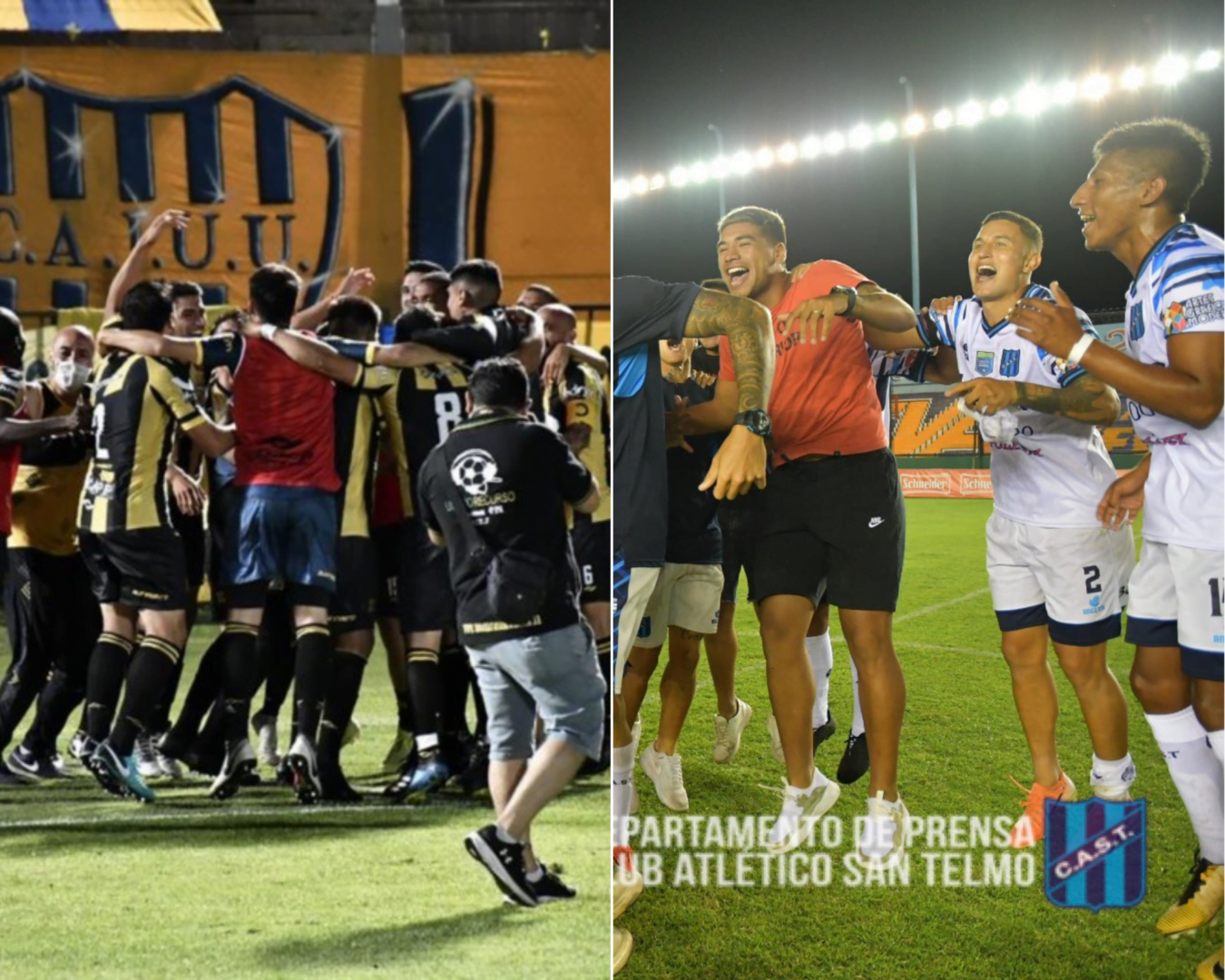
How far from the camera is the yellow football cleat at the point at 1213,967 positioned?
6.96 ft

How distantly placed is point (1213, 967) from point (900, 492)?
3.43 feet

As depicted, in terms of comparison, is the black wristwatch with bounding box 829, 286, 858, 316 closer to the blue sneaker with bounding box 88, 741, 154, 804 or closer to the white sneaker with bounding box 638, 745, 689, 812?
the white sneaker with bounding box 638, 745, 689, 812

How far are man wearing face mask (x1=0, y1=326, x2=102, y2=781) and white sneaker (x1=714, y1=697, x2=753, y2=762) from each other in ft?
8.15

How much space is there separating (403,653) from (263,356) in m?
1.14

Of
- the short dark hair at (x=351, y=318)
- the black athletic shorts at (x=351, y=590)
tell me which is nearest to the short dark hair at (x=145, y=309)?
the short dark hair at (x=351, y=318)

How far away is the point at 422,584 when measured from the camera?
383cm

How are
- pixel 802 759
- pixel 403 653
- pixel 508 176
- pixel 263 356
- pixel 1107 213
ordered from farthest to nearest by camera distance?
pixel 508 176 → pixel 403 653 → pixel 263 356 → pixel 802 759 → pixel 1107 213

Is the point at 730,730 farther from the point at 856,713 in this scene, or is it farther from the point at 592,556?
the point at 592,556

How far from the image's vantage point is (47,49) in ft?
15.4

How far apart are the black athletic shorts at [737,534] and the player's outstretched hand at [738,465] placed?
42mm

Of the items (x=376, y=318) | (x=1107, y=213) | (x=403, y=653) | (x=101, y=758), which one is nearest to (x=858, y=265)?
(x=1107, y=213)

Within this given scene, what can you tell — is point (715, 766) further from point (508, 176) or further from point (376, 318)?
point (508, 176)

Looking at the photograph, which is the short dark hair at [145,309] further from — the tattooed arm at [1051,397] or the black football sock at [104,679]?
the tattooed arm at [1051,397]

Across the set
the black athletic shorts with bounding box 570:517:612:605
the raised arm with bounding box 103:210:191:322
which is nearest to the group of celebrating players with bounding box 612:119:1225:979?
the black athletic shorts with bounding box 570:517:612:605
